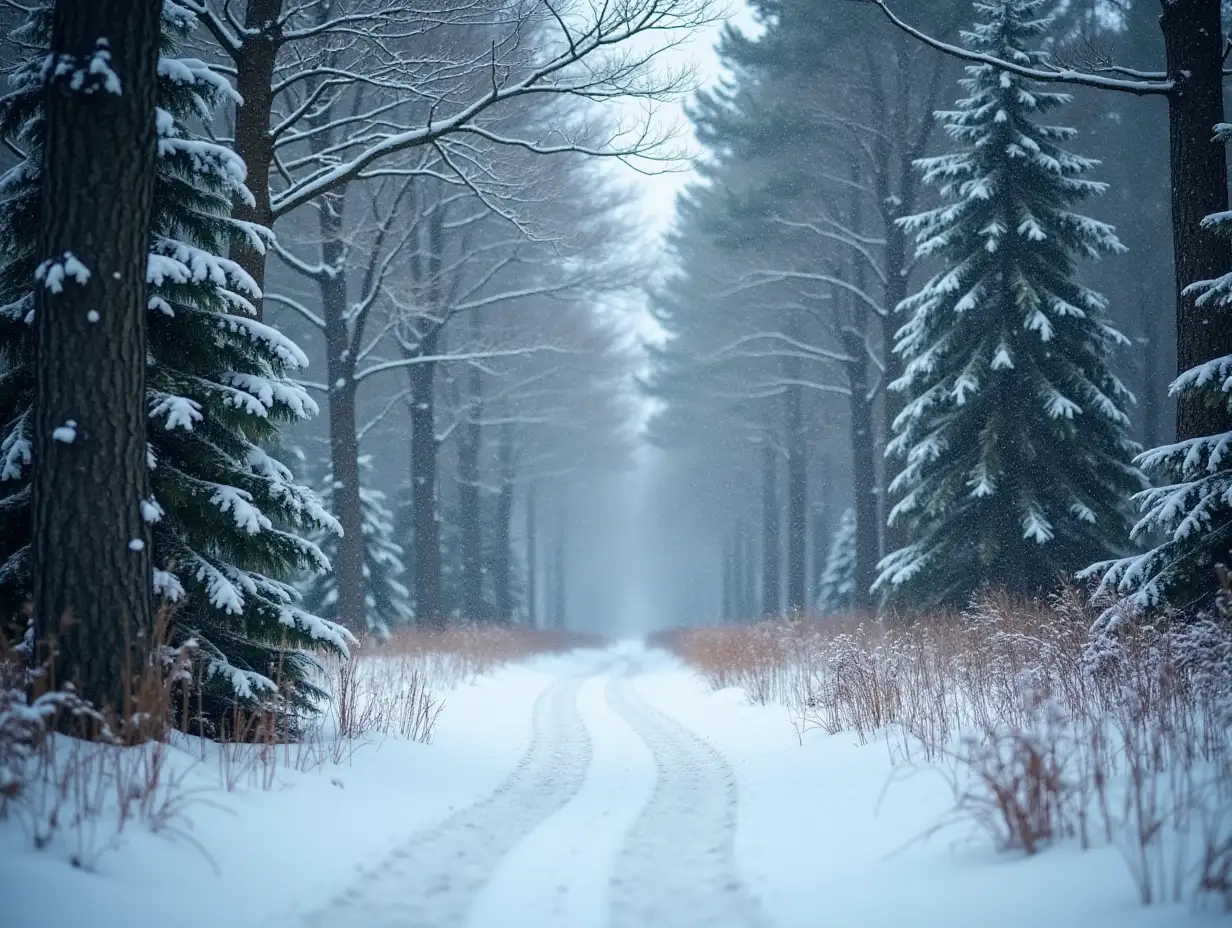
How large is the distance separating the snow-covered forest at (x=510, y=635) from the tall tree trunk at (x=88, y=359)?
2cm

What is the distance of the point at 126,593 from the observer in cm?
438

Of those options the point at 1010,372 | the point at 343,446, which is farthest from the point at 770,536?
the point at 343,446

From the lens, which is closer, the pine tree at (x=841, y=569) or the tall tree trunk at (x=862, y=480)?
the tall tree trunk at (x=862, y=480)

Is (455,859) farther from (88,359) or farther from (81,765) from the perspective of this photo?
(88,359)

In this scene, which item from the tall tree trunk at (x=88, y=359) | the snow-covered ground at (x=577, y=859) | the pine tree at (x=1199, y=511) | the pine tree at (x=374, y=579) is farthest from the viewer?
the pine tree at (x=374, y=579)

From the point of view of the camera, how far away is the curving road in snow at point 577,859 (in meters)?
3.27

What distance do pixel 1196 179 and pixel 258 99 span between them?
8.63 m

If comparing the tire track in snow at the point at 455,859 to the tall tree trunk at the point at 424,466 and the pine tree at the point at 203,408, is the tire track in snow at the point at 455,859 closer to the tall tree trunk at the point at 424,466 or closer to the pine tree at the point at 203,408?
the pine tree at the point at 203,408

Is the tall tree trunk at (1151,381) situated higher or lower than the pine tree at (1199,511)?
higher

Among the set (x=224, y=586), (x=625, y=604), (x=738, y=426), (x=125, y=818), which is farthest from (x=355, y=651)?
(x=625, y=604)

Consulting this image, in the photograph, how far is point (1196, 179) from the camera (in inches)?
287

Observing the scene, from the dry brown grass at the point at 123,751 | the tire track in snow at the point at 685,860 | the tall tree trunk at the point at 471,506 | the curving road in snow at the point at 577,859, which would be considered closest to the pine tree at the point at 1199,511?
the tire track in snow at the point at 685,860

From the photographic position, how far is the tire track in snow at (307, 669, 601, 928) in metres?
3.25

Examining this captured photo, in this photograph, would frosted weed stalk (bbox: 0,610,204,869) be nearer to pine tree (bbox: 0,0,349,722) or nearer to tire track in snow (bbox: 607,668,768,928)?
pine tree (bbox: 0,0,349,722)
